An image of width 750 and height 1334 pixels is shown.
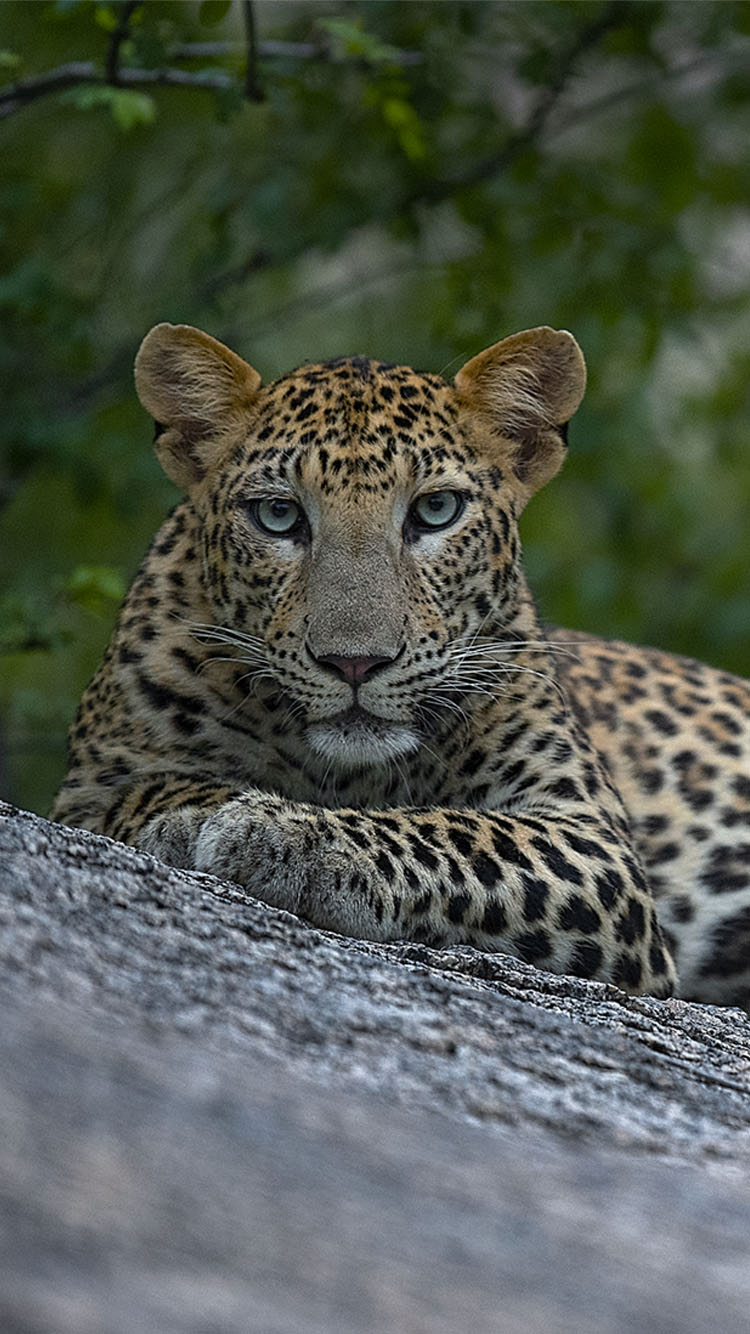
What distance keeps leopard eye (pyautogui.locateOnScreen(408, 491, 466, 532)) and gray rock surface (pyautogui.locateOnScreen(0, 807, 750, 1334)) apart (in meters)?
1.86

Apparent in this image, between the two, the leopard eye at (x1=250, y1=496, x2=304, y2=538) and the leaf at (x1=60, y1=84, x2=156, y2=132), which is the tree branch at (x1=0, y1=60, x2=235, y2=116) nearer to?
the leaf at (x1=60, y1=84, x2=156, y2=132)

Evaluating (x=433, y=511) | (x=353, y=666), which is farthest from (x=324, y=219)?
(x=353, y=666)

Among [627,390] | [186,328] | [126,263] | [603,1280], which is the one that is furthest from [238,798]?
[627,390]

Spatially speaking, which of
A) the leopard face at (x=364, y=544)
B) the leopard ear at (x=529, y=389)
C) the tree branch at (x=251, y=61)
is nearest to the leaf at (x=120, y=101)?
the tree branch at (x=251, y=61)

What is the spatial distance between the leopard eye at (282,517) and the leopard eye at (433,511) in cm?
39

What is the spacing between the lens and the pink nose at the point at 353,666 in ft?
18.0

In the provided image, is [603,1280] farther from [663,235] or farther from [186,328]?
[663,235]

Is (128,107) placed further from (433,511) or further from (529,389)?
(433,511)

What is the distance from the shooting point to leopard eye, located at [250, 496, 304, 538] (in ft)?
19.9

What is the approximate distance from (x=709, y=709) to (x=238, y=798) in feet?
11.8

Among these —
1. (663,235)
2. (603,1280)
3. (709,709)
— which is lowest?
(603,1280)

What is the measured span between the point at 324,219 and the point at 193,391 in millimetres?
3287

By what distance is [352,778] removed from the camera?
616cm

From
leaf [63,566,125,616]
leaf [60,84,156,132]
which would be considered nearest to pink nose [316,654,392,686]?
leaf [63,566,125,616]
